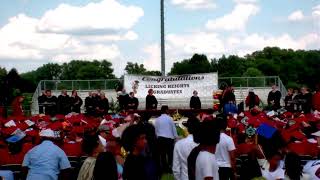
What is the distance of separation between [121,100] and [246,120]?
1294 cm

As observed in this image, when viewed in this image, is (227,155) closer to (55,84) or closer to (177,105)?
(177,105)

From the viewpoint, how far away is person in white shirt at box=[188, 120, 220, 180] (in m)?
5.77

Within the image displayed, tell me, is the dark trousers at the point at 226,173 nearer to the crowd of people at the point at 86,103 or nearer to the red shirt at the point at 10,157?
the red shirt at the point at 10,157

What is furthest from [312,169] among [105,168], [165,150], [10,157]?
[165,150]

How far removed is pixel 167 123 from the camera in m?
13.8

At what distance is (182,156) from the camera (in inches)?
331

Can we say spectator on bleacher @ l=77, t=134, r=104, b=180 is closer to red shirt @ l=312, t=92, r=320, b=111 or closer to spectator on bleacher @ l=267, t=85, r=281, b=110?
red shirt @ l=312, t=92, r=320, b=111

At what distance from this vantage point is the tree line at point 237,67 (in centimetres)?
10388

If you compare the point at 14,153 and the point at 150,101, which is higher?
the point at 150,101

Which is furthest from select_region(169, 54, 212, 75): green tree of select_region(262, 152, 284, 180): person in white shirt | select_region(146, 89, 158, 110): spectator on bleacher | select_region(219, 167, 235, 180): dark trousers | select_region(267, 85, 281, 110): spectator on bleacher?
select_region(262, 152, 284, 180): person in white shirt

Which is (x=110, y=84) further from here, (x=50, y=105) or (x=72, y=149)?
(x=72, y=149)

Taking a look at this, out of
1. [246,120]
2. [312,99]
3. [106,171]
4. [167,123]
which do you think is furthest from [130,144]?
[312,99]

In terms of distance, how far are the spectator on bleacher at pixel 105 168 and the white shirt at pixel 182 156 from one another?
88.9 inches

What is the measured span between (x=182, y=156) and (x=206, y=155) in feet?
8.74
